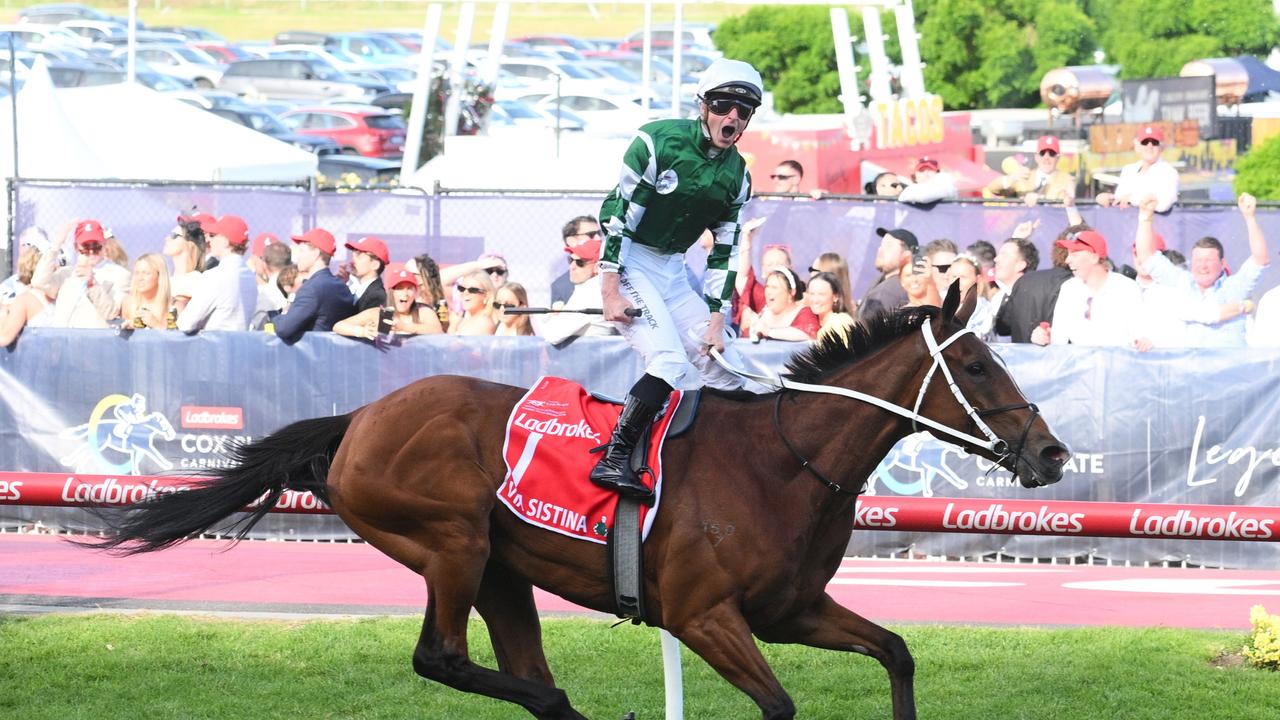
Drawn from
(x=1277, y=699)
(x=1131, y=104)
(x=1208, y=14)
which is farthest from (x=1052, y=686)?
(x=1208, y=14)

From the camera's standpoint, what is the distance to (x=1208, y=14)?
43906mm

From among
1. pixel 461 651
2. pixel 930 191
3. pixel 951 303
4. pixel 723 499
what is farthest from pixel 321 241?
pixel 951 303

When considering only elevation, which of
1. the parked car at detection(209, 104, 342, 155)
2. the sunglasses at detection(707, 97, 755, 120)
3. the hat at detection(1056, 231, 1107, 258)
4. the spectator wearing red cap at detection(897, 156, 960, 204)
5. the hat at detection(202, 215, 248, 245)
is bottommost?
the hat at detection(1056, 231, 1107, 258)

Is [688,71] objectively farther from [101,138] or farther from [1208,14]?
[101,138]

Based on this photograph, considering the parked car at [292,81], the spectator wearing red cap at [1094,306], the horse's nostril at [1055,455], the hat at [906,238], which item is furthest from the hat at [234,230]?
the parked car at [292,81]

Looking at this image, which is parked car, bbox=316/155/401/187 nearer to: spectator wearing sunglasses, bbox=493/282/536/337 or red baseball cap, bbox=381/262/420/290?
red baseball cap, bbox=381/262/420/290

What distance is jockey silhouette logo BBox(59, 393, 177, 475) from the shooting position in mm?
11102

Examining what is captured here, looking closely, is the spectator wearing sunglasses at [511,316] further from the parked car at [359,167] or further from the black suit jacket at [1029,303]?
the parked car at [359,167]

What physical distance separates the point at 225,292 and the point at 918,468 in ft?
15.4

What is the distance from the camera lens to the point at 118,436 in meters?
11.2

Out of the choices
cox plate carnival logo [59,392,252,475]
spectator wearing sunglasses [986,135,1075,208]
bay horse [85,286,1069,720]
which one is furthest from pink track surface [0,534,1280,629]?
spectator wearing sunglasses [986,135,1075,208]

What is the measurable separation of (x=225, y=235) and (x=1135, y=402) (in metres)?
6.15

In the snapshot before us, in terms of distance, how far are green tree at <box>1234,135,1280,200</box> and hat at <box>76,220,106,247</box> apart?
1627 centimetres

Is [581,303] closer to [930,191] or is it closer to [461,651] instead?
[930,191]
